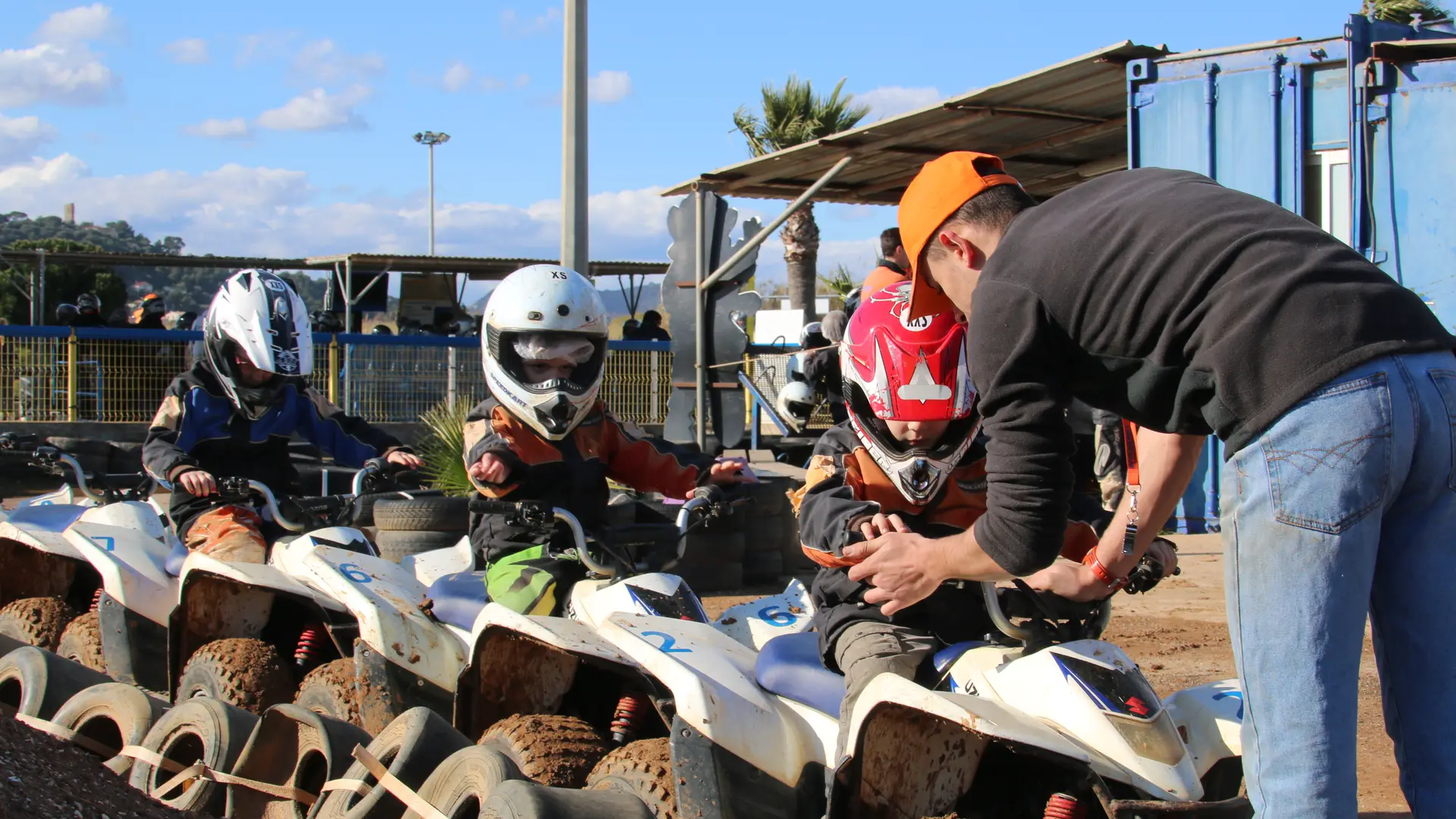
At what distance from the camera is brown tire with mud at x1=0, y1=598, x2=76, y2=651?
6367 mm

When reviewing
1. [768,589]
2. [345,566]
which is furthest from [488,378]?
[768,589]

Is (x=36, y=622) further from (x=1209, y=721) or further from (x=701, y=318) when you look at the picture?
(x=701, y=318)

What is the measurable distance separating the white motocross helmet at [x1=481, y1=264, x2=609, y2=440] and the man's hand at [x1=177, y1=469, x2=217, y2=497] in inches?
53.1

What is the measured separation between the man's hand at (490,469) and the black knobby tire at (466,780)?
1.26 meters

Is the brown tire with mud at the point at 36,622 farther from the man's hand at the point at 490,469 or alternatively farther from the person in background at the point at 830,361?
the person in background at the point at 830,361

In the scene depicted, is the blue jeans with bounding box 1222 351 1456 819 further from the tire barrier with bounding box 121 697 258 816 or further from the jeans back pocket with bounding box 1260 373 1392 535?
the tire barrier with bounding box 121 697 258 816

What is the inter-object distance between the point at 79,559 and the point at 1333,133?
831cm

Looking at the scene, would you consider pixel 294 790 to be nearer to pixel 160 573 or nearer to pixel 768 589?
pixel 160 573

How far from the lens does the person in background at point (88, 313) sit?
55.2ft

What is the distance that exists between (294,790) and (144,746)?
0.61 metres

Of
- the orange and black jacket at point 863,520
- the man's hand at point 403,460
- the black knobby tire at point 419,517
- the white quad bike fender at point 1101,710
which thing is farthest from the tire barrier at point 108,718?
the white quad bike fender at point 1101,710

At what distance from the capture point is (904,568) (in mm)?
2992

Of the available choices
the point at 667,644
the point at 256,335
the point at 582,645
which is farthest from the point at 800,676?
the point at 256,335

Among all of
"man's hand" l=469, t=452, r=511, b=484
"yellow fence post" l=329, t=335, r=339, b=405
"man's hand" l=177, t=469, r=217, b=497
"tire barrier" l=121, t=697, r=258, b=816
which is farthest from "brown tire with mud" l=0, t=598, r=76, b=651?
"yellow fence post" l=329, t=335, r=339, b=405
